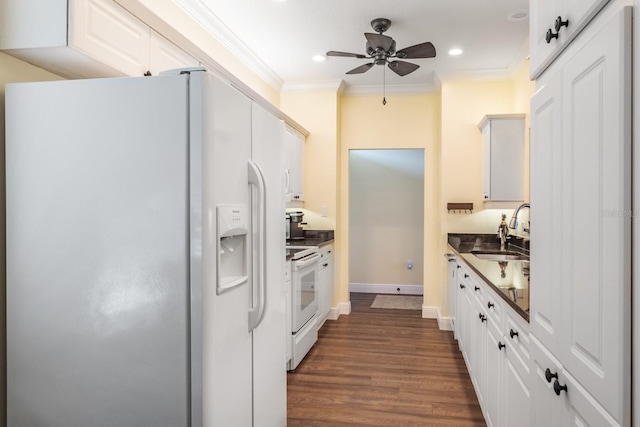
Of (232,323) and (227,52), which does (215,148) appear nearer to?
(232,323)

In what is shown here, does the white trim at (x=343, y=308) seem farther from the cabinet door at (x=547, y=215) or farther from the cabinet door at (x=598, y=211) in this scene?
the cabinet door at (x=598, y=211)

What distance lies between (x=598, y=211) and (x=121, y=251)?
1.43 meters

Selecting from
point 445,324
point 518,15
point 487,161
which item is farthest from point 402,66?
point 445,324

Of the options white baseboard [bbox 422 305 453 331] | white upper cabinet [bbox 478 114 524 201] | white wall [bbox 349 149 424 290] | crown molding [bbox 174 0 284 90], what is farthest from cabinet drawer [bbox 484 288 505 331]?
white wall [bbox 349 149 424 290]

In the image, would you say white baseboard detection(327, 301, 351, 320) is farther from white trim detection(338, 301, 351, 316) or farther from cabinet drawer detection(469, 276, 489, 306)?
cabinet drawer detection(469, 276, 489, 306)

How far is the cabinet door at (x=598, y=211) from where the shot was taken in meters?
0.83

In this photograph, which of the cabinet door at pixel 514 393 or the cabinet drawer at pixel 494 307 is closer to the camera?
the cabinet door at pixel 514 393

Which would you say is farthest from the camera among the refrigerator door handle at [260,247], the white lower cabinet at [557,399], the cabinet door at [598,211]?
the refrigerator door handle at [260,247]

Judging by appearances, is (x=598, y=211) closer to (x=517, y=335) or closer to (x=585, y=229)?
(x=585, y=229)

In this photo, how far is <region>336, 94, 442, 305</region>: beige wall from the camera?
5.16m

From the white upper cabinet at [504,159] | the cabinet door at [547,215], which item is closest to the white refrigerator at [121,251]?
the cabinet door at [547,215]

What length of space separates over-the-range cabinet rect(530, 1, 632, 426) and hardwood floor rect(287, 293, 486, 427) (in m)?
1.52

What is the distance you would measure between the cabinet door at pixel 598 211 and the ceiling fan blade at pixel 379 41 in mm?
2286

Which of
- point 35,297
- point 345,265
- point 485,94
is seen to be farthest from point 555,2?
point 345,265
